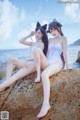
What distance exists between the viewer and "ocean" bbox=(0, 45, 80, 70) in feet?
6.56

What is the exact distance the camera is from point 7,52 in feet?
6.93

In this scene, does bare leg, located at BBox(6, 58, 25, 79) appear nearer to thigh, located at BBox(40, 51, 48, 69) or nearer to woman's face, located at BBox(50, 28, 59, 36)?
thigh, located at BBox(40, 51, 48, 69)

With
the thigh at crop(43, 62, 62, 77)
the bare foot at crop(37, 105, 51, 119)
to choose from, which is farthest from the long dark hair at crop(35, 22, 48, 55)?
the bare foot at crop(37, 105, 51, 119)

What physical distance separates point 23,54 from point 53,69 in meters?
0.28

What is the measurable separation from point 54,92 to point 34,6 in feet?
2.26

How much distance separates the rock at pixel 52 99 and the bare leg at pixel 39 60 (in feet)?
0.27

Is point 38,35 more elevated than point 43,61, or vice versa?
point 38,35

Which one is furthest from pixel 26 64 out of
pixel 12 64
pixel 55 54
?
pixel 55 54

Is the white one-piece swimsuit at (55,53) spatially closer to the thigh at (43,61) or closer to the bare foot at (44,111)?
the thigh at (43,61)

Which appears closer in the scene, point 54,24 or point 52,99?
point 52,99

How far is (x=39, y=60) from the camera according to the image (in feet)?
6.02

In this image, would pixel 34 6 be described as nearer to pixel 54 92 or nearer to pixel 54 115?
pixel 54 92

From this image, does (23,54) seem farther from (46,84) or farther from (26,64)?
(46,84)

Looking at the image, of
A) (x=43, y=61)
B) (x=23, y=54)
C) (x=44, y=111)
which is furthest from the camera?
(x=23, y=54)
